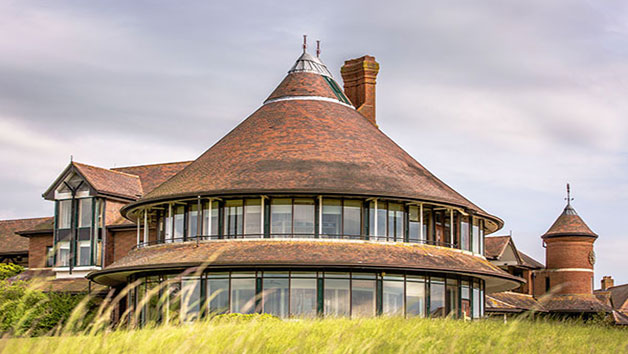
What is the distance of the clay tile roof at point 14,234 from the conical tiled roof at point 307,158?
1781 centimetres

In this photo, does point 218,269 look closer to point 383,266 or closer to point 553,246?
point 383,266

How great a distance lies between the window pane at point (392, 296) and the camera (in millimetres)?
33219

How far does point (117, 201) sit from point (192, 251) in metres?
13.9

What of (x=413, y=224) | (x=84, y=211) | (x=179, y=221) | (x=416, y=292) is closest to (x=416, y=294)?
(x=416, y=292)

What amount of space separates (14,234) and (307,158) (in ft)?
89.8

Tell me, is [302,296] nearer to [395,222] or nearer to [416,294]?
[416,294]

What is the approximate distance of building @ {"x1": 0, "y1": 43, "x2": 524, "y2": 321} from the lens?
32.6 m

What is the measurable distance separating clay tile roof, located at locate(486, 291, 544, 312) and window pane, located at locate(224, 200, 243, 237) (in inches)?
786

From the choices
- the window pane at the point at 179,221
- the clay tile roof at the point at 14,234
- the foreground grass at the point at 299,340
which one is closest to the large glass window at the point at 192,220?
the window pane at the point at 179,221

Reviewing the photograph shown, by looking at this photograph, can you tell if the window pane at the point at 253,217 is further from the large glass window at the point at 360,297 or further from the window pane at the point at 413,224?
the window pane at the point at 413,224

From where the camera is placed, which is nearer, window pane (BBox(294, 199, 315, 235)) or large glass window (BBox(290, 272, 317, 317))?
large glass window (BBox(290, 272, 317, 317))

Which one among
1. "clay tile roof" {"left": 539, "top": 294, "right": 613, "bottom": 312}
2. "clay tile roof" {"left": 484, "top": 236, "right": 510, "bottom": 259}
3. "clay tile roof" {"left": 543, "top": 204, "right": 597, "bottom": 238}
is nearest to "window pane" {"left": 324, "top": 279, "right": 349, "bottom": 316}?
"clay tile roof" {"left": 484, "top": 236, "right": 510, "bottom": 259}

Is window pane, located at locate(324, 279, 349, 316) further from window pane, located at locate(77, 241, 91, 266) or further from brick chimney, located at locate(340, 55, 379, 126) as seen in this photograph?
brick chimney, located at locate(340, 55, 379, 126)

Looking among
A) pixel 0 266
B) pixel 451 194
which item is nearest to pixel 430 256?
pixel 451 194
